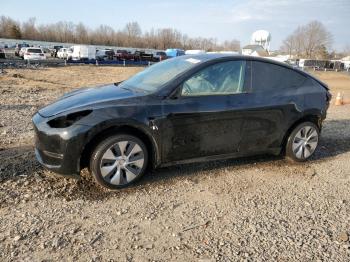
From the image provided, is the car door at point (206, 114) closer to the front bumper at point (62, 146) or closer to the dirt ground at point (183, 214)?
the dirt ground at point (183, 214)

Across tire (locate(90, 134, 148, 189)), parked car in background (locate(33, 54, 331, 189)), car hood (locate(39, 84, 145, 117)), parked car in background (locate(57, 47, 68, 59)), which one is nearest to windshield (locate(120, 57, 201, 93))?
parked car in background (locate(33, 54, 331, 189))

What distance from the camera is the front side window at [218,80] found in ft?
15.0

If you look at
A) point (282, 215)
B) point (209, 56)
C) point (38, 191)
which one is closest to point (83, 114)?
point (38, 191)

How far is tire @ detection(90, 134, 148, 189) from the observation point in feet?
13.4

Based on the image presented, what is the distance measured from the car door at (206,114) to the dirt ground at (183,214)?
1.48 feet

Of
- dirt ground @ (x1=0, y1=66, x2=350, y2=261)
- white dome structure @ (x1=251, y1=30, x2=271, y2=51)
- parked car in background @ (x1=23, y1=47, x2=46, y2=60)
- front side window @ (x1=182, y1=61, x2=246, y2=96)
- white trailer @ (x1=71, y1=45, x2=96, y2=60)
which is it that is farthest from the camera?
white dome structure @ (x1=251, y1=30, x2=271, y2=51)

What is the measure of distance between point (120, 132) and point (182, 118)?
0.82 meters

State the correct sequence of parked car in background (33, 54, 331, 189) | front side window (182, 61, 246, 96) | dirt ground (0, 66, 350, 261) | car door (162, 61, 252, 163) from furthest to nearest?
front side window (182, 61, 246, 96)
car door (162, 61, 252, 163)
parked car in background (33, 54, 331, 189)
dirt ground (0, 66, 350, 261)

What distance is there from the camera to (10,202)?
3848 mm

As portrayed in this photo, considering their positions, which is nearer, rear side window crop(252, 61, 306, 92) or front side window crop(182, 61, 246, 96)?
front side window crop(182, 61, 246, 96)

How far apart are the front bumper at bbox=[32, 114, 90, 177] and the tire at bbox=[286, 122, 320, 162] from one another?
3.27 metres

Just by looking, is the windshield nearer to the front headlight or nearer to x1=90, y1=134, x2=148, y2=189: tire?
x1=90, y1=134, x2=148, y2=189: tire

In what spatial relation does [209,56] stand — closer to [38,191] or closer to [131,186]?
[131,186]

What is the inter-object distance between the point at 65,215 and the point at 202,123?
2.05 metres
